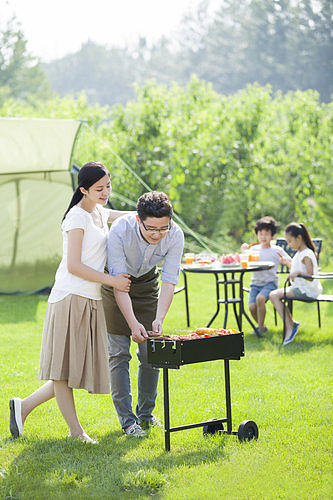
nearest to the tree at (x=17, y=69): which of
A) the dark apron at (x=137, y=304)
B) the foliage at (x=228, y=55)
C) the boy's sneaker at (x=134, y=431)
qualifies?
the foliage at (x=228, y=55)

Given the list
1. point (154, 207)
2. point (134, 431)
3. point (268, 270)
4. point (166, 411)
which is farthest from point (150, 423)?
point (268, 270)

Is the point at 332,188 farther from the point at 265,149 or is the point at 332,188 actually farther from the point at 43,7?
the point at 43,7

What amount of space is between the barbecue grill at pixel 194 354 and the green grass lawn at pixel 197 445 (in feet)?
0.25

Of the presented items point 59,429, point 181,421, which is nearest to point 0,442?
point 59,429

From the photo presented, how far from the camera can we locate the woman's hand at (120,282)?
3461mm

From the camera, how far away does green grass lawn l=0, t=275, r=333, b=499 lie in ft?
9.89

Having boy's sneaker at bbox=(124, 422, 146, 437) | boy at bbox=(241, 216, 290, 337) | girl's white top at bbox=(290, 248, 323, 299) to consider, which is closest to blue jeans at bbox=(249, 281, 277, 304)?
boy at bbox=(241, 216, 290, 337)

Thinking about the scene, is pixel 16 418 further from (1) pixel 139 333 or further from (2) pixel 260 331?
(2) pixel 260 331

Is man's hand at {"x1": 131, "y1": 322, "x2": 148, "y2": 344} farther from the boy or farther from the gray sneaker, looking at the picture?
the boy

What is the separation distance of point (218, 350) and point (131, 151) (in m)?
8.99

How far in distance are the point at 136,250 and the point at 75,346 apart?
0.56m

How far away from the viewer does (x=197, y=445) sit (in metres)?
3.53

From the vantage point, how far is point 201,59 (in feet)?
152

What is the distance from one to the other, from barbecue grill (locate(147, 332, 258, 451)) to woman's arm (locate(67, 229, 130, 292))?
32cm
